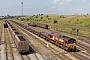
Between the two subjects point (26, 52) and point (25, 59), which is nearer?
point (25, 59)

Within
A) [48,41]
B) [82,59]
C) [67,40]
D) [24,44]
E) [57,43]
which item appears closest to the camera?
[82,59]

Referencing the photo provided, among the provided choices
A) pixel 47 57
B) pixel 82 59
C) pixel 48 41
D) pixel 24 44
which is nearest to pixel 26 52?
pixel 24 44

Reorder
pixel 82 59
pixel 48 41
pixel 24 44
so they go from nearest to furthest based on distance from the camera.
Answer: pixel 82 59, pixel 24 44, pixel 48 41

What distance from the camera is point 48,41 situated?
57.1 meters

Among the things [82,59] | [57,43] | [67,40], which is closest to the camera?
[82,59]

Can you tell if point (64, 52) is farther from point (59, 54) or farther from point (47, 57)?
point (47, 57)

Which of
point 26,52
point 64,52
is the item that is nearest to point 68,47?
point 64,52

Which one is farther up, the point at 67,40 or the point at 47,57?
the point at 67,40

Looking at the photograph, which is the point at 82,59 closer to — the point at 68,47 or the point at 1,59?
the point at 68,47

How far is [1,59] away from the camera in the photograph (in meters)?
35.6

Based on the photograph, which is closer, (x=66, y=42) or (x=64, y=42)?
(x=66, y=42)

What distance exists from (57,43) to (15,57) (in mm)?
14063

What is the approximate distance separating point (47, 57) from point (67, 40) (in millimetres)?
6457

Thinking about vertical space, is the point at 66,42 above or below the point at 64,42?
above
